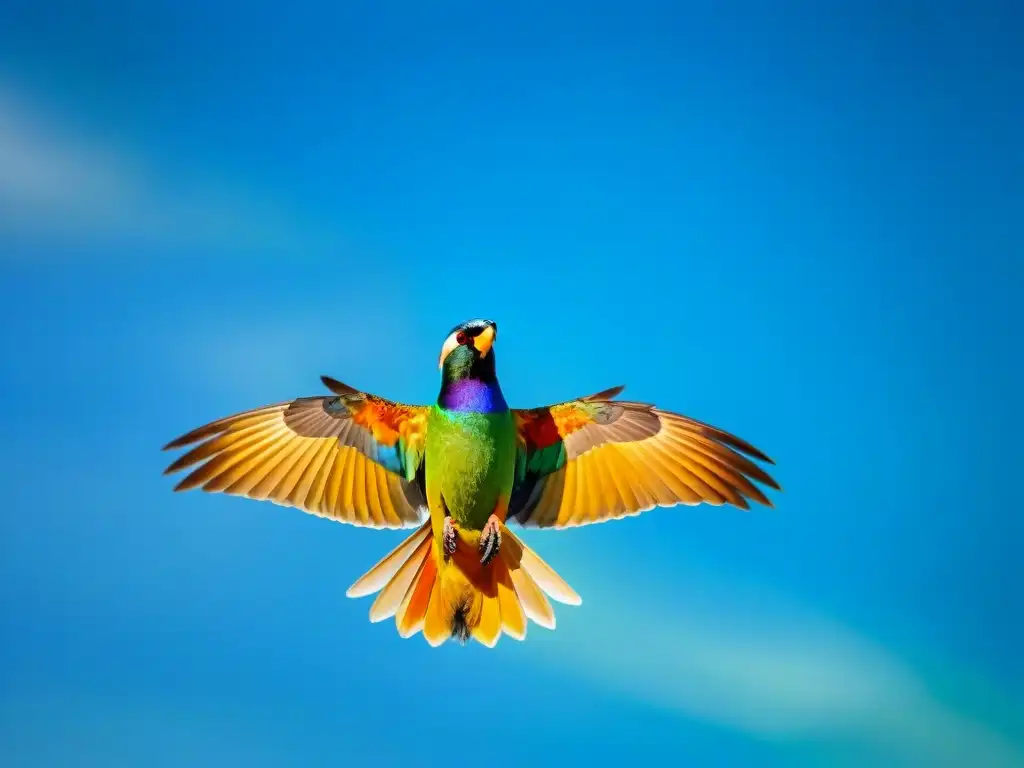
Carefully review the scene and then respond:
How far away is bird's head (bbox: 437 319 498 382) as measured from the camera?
28.4ft

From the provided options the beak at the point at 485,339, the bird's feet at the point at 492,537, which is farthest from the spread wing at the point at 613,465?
the beak at the point at 485,339

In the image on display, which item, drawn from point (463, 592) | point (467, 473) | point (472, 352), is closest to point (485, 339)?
point (472, 352)

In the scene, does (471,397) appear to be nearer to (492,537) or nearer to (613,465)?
(492,537)

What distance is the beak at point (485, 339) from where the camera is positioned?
862cm

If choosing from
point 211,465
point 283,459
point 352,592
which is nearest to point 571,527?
point 352,592

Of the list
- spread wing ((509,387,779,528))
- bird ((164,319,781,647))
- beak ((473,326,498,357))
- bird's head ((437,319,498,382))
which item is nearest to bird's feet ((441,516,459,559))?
bird ((164,319,781,647))

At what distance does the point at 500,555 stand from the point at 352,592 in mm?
1513

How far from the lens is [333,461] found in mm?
9758

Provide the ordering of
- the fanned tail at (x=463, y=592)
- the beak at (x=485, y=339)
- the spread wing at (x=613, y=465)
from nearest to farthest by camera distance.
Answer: the beak at (x=485, y=339)
the fanned tail at (x=463, y=592)
the spread wing at (x=613, y=465)

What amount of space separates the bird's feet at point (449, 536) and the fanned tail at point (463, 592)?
456 mm

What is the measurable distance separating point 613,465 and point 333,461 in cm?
293

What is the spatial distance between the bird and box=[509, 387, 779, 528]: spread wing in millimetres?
13

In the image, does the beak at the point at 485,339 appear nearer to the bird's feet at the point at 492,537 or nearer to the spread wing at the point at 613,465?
the spread wing at the point at 613,465

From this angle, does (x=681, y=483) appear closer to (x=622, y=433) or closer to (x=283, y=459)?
(x=622, y=433)
